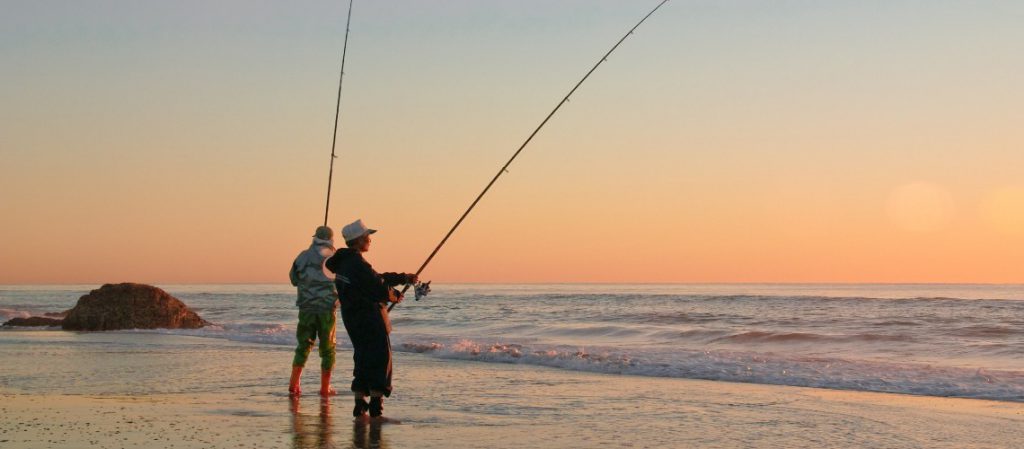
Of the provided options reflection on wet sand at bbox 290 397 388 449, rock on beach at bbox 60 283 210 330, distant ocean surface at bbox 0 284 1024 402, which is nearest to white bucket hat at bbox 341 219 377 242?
reflection on wet sand at bbox 290 397 388 449

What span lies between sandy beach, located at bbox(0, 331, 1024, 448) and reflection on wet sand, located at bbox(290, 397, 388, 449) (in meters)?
0.01

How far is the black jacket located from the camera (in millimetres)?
6543

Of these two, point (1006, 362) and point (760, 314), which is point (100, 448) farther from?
point (760, 314)

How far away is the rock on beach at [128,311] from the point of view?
20125 millimetres

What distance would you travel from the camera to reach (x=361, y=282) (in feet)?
21.6

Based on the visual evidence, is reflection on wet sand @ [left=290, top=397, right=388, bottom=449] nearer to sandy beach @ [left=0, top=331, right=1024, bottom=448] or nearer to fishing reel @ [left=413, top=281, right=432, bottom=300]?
sandy beach @ [left=0, top=331, right=1024, bottom=448]

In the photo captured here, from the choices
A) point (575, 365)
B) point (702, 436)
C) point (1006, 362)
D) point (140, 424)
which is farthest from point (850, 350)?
point (140, 424)

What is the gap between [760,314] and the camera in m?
28.5

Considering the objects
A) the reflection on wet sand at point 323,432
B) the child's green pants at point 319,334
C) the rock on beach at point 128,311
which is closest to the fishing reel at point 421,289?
the reflection on wet sand at point 323,432

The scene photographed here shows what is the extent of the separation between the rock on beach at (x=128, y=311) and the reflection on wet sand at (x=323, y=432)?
14416 mm

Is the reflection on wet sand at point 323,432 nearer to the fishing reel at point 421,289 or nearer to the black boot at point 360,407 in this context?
the black boot at point 360,407

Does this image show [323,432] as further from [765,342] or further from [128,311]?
[128,311]

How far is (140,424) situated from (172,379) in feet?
10.5

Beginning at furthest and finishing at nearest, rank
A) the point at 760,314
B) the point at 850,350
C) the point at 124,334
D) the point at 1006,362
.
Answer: the point at 760,314 < the point at 124,334 < the point at 850,350 < the point at 1006,362
